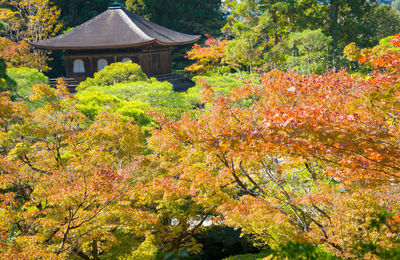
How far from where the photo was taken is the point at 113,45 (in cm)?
2014

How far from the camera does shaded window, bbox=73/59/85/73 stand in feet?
74.2

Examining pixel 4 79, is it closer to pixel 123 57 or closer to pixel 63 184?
pixel 63 184

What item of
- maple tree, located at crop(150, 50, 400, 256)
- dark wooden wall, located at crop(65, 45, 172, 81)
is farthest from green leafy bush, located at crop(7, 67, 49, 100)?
maple tree, located at crop(150, 50, 400, 256)

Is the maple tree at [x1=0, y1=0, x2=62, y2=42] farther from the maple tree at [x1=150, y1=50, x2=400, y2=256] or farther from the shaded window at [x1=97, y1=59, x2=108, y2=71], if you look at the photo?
the maple tree at [x1=150, y1=50, x2=400, y2=256]

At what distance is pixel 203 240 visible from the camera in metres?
8.77

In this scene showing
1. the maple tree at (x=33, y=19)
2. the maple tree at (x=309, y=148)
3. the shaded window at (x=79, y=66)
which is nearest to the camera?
the maple tree at (x=309, y=148)

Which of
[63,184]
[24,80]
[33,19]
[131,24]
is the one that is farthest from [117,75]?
[33,19]

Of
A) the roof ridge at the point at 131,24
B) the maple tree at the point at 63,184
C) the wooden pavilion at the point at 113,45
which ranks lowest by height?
the maple tree at the point at 63,184

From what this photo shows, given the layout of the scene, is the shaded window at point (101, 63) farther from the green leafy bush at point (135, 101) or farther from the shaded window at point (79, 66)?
the green leafy bush at point (135, 101)

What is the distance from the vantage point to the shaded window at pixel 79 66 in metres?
22.6

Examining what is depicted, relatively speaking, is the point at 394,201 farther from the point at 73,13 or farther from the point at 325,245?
the point at 73,13

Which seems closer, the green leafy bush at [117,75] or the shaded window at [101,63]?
the green leafy bush at [117,75]

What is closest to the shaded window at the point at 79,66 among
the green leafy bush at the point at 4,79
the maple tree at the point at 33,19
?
the maple tree at the point at 33,19

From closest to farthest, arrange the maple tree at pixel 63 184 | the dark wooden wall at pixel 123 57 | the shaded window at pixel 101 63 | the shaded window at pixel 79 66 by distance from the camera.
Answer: the maple tree at pixel 63 184, the dark wooden wall at pixel 123 57, the shaded window at pixel 101 63, the shaded window at pixel 79 66
